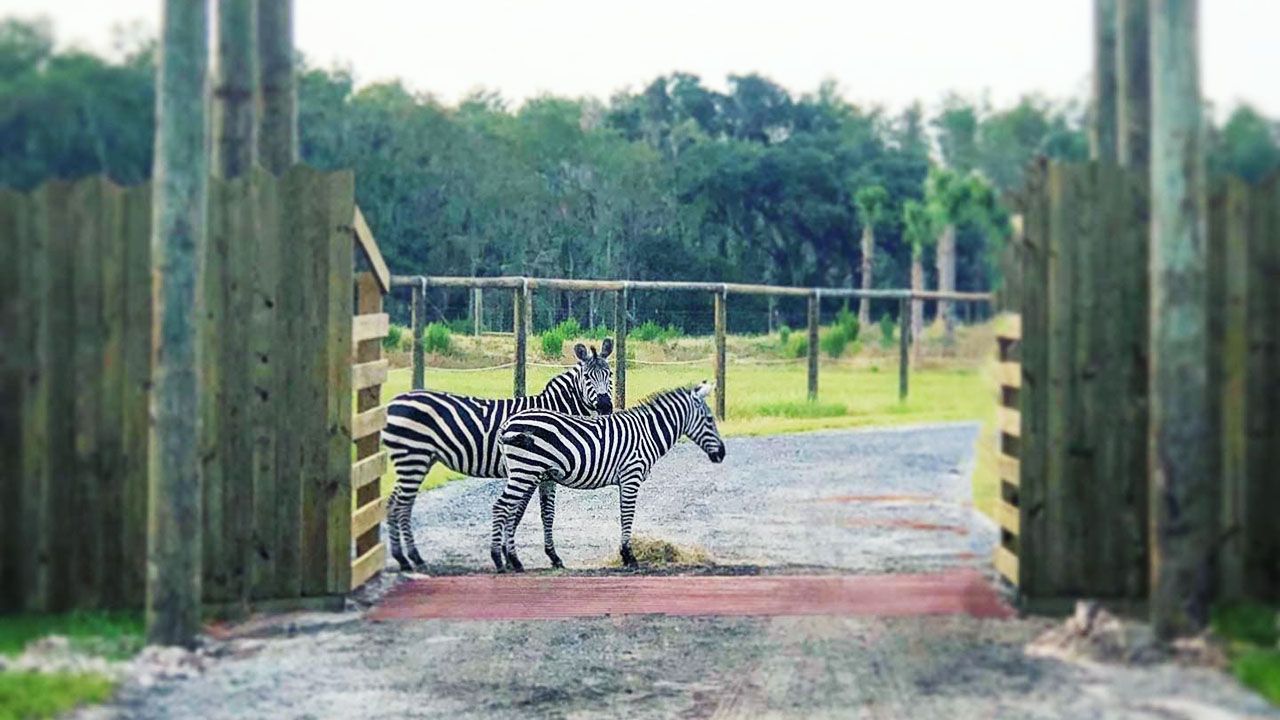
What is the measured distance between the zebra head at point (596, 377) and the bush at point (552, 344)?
0.08 meters

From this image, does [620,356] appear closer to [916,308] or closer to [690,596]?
[690,596]

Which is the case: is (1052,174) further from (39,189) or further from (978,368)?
(39,189)

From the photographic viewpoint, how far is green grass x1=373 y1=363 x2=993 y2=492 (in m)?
8.75

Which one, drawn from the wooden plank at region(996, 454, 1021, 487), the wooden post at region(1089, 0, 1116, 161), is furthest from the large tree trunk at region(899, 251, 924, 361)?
the wooden post at region(1089, 0, 1116, 161)

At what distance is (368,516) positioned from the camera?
825 centimetres

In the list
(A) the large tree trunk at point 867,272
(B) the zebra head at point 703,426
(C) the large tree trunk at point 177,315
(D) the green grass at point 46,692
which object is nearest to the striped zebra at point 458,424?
(B) the zebra head at point 703,426

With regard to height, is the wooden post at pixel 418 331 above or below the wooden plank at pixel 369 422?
above

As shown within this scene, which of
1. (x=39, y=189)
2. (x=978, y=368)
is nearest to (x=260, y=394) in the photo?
(x=39, y=189)

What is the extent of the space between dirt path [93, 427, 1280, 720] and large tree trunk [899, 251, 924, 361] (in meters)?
0.45

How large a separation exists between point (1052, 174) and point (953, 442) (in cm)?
193

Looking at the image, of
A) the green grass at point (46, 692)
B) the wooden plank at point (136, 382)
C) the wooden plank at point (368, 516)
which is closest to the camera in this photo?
the green grass at point (46, 692)

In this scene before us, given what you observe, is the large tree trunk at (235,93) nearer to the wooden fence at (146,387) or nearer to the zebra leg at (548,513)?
the wooden fence at (146,387)

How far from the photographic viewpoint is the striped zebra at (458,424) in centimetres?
866

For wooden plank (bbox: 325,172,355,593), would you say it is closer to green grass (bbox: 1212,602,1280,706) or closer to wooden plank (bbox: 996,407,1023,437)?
wooden plank (bbox: 996,407,1023,437)
